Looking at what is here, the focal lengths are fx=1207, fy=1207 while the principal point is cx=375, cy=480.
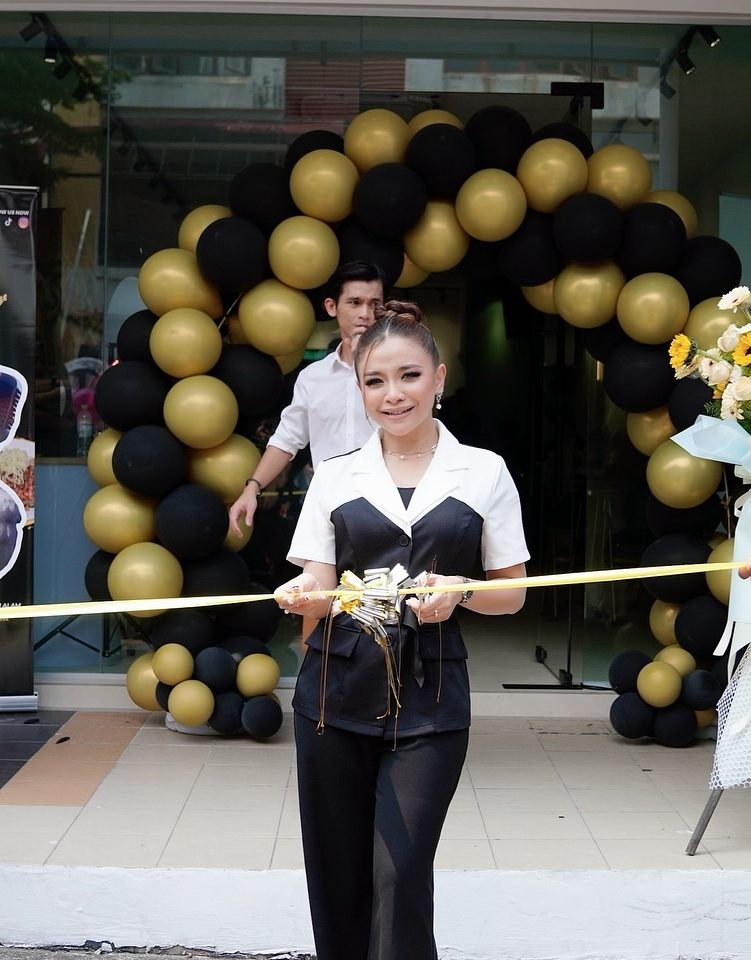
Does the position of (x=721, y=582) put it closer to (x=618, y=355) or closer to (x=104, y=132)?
(x=618, y=355)

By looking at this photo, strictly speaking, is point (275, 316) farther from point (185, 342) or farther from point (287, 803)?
point (287, 803)

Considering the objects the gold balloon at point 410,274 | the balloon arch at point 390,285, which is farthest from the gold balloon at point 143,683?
the gold balloon at point 410,274

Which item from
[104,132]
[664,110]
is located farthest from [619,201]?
[104,132]

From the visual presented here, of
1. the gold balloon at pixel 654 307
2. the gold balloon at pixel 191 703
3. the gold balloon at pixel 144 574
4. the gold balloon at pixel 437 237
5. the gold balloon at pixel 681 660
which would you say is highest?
the gold balloon at pixel 437 237

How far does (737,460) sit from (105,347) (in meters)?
3.20

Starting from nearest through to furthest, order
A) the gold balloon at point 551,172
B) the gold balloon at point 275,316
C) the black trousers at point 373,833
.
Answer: the black trousers at point 373,833 → the gold balloon at point 551,172 → the gold balloon at point 275,316

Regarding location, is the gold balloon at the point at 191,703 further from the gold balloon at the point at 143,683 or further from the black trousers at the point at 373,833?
the black trousers at the point at 373,833


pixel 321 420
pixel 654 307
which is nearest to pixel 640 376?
pixel 654 307

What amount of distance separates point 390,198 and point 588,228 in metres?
0.77

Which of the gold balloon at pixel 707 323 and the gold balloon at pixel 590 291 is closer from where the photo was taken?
the gold balloon at pixel 707 323

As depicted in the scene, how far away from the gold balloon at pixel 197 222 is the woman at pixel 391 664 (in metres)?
2.73

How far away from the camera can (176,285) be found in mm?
4914

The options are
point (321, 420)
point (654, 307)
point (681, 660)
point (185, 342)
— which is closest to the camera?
point (321, 420)

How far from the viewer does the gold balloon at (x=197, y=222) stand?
199 inches
